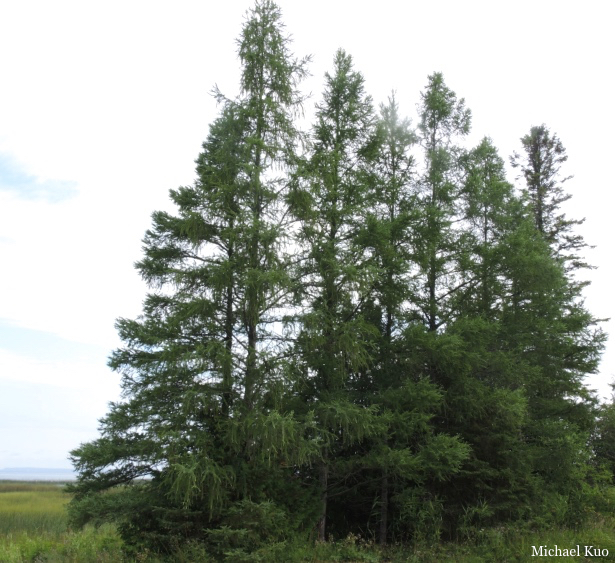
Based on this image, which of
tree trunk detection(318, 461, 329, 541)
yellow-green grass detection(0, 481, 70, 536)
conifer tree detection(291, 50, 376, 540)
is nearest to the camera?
conifer tree detection(291, 50, 376, 540)

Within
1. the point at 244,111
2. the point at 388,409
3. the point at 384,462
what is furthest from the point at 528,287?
the point at 244,111

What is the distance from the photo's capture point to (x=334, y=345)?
10.5m

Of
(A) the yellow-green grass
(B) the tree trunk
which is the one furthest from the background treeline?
(A) the yellow-green grass

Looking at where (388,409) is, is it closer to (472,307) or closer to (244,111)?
(472,307)

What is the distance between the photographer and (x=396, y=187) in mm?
14008

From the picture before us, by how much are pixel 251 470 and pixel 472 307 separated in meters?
8.27

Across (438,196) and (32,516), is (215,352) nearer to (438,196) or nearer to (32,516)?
(438,196)

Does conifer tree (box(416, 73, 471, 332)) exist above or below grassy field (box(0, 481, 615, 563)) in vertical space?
above

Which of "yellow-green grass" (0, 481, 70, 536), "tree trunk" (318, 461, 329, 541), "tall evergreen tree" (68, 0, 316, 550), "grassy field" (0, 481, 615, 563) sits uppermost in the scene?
"tall evergreen tree" (68, 0, 316, 550)

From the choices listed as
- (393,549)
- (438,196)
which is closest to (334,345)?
(393,549)

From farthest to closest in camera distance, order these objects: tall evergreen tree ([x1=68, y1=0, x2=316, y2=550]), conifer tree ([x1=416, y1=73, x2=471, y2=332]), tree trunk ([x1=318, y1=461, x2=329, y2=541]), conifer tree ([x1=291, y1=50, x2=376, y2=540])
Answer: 1. conifer tree ([x1=416, y1=73, x2=471, y2=332])
2. tree trunk ([x1=318, y1=461, x2=329, y2=541])
3. conifer tree ([x1=291, y1=50, x2=376, y2=540])
4. tall evergreen tree ([x1=68, y1=0, x2=316, y2=550])

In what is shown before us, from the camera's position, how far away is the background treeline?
9.15 meters

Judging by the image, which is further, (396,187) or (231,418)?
(396,187)

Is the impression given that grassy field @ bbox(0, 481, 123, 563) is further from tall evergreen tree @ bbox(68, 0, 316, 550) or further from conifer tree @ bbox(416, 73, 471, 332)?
conifer tree @ bbox(416, 73, 471, 332)
